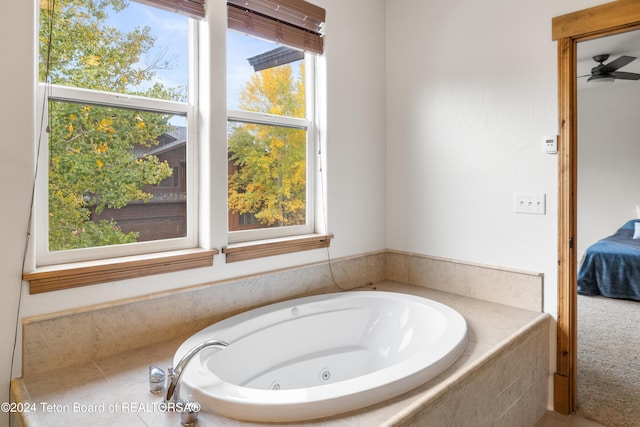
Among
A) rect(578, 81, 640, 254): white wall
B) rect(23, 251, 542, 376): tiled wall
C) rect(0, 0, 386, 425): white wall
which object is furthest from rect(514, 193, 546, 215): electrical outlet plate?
rect(578, 81, 640, 254): white wall

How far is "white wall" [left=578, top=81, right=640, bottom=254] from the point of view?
5461 millimetres

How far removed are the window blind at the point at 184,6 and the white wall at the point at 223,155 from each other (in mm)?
53

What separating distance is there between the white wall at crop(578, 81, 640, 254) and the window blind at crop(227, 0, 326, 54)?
5.22 m

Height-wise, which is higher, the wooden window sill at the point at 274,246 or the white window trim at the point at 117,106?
the white window trim at the point at 117,106

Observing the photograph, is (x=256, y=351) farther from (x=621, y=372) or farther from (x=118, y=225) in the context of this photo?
(x=621, y=372)

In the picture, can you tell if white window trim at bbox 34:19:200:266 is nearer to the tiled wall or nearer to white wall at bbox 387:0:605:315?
the tiled wall

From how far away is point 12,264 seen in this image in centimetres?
140

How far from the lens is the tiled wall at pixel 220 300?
150cm

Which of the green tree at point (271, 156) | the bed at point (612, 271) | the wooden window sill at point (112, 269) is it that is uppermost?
the green tree at point (271, 156)

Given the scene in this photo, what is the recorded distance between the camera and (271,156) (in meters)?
2.30

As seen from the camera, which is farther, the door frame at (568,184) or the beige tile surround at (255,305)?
the door frame at (568,184)

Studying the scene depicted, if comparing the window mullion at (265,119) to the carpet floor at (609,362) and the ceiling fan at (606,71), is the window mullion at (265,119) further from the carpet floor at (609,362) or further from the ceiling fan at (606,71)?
the ceiling fan at (606,71)

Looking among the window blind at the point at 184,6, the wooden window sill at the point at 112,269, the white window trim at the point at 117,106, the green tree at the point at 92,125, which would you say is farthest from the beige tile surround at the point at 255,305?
the window blind at the point at 184,6

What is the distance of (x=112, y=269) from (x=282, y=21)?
159 centimetres
